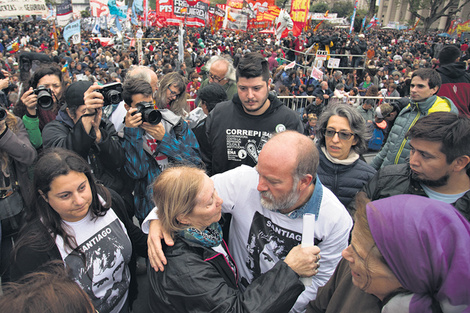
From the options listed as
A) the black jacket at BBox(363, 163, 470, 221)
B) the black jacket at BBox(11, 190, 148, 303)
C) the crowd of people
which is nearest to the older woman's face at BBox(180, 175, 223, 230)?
the crowd of people

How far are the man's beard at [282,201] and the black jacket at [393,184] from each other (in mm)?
960

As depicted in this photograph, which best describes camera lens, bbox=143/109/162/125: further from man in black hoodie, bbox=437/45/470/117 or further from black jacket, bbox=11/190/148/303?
man in black hoodie, bbox=437/45/470/117

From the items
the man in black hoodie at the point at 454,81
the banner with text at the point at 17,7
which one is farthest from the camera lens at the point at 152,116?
the banner with text at the point at 17,7

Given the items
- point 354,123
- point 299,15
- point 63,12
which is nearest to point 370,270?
point 354,123

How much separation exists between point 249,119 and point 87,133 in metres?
1.32

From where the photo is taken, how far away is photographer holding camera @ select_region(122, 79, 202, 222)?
7.95 feet

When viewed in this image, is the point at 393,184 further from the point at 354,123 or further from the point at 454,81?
the point at 454,81

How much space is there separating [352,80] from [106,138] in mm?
11019

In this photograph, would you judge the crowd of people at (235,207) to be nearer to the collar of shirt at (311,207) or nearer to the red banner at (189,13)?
the collar of shirt at (311,207)

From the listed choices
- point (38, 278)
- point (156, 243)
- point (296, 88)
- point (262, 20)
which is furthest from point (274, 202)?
point (262, 20)

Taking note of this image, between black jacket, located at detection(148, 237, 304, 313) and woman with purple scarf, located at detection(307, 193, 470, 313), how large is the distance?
15.4 inches

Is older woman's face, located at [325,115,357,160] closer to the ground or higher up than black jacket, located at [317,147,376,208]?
higher up

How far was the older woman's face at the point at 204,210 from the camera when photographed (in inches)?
61.8

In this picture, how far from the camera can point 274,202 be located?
5.49 ft
